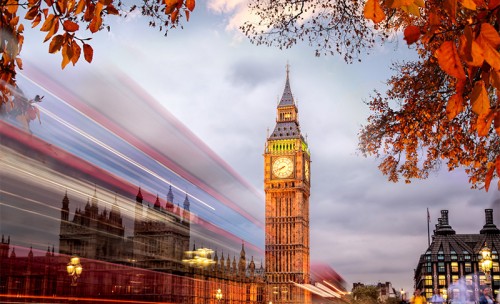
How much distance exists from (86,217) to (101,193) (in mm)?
1236

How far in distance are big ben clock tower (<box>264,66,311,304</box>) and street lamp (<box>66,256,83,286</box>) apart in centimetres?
9280

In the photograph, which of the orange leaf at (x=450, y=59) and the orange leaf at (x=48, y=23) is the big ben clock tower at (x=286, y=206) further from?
the orange leaf at (x=450, y=59)

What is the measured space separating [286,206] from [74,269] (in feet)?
315

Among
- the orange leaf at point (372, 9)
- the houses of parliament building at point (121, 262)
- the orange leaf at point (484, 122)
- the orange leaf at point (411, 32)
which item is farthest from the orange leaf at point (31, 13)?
the houses of parliament building at point (121, 262)

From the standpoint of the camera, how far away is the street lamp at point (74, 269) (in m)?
11.1

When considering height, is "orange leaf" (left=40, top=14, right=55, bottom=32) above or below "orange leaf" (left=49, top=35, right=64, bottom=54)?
above

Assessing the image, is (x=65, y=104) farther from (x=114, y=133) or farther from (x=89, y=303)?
(x=89, y=303)

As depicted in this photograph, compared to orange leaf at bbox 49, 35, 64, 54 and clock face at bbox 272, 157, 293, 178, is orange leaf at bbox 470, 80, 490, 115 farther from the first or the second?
clock face at bbox 272, 157, 293, 178

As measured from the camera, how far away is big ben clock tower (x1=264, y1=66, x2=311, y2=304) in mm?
103562

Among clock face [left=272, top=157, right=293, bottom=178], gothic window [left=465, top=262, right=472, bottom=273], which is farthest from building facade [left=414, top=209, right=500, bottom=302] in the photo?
clock face [left=272, top=157, right=293, bottom=178]

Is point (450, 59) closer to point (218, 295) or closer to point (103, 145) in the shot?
point (103, 145)

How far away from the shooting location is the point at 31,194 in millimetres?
9586

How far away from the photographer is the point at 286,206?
4190 inches

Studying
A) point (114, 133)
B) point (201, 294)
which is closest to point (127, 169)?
point (114, 133)
